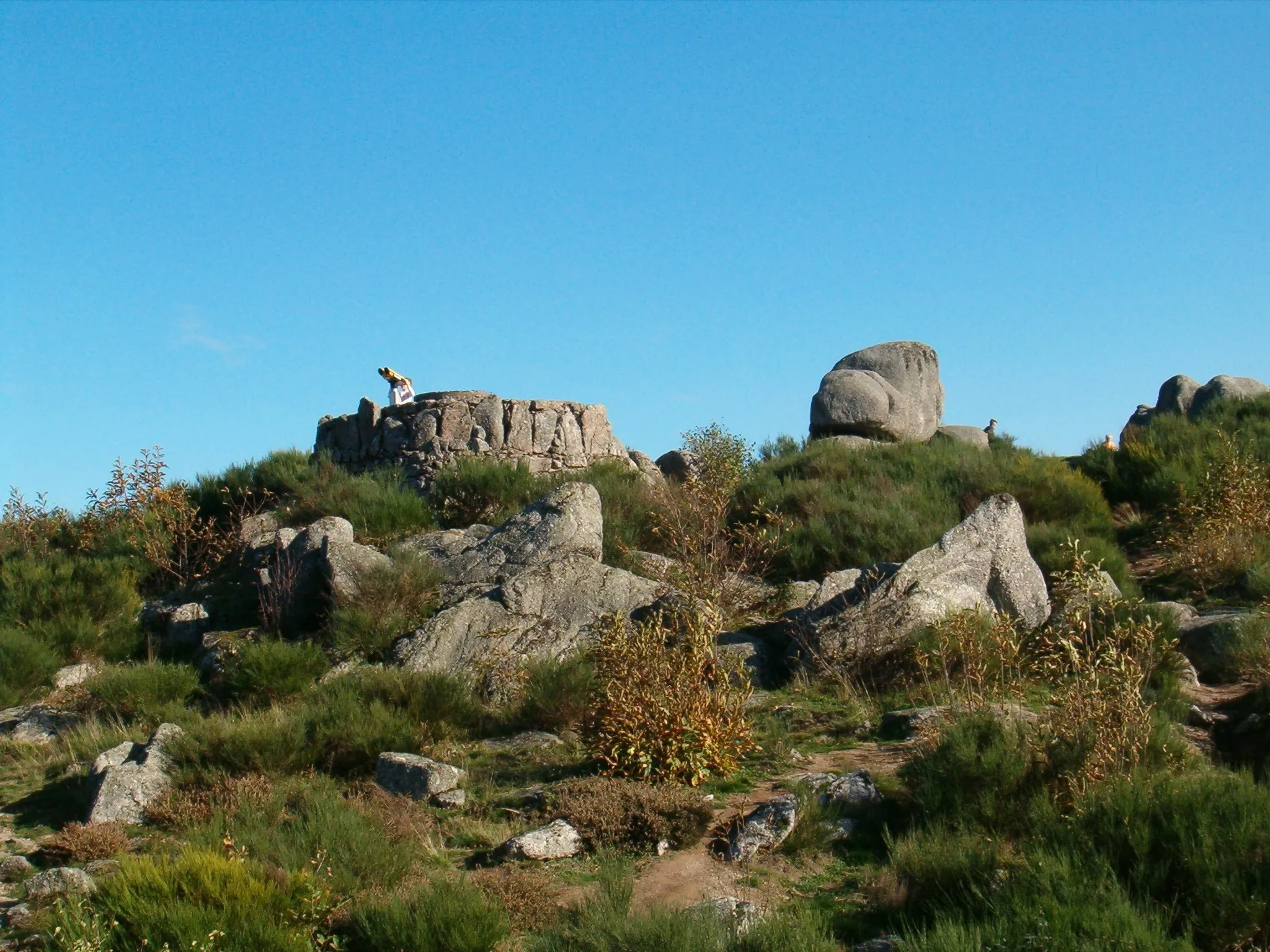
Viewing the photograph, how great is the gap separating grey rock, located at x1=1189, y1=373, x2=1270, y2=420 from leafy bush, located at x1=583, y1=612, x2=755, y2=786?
1591 centimetres

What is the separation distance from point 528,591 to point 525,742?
2.51m

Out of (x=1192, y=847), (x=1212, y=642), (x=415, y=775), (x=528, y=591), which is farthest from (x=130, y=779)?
(x=1212, y=642)

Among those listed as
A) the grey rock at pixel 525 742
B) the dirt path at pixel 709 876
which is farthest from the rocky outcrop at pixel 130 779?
the dirt path at pixel 709 876

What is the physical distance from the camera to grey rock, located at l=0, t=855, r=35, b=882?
273 inches

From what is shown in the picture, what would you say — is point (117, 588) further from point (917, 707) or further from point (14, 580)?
point (917, 707)

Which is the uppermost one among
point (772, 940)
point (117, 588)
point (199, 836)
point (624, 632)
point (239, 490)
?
point (239, 490)

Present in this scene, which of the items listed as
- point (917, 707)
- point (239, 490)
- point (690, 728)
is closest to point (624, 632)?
point (690, 728)

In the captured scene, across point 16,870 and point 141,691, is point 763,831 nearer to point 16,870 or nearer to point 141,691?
point 16,870

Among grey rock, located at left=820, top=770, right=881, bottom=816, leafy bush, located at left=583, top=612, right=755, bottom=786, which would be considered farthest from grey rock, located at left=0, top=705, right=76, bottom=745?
grey rock, located at left=820, top=770, right=881, bottom=816

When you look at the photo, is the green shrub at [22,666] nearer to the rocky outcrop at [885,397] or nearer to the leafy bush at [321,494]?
the leafy bush at [321,494]

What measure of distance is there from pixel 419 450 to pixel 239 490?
2496mm

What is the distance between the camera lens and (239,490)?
1656cm

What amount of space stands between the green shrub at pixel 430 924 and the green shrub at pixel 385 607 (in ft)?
16.9

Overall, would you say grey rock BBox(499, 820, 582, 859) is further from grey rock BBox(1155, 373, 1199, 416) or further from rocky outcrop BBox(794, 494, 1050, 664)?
grey rock BBox(1155, 373, 1199, 416)
